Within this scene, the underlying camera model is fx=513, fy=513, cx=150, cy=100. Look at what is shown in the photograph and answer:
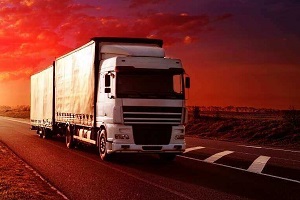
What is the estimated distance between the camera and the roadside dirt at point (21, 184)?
32.1 ft

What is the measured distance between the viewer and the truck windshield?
1525 centimetres

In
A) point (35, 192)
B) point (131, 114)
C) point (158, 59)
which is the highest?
point (158, 59)

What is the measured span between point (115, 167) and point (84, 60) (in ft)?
17.3

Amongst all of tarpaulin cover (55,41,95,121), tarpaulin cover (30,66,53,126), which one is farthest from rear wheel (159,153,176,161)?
tarpaulin cover (30,66,53,126)

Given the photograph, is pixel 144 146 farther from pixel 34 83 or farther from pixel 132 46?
pixel 34 83

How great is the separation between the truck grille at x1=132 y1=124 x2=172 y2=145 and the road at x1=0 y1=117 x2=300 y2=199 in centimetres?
74

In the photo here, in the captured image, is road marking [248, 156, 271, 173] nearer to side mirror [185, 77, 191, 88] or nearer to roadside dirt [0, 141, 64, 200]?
side mirror [185, 77, 191, 88]

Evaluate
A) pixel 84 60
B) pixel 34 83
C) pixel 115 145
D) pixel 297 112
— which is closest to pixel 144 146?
pixel 115 145

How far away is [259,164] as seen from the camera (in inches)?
599

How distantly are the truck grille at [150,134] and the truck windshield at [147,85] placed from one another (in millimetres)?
896

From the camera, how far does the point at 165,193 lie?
10.0 meters

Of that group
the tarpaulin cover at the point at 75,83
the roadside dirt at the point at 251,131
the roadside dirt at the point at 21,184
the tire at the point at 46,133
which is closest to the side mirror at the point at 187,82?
the tarpaulin cover at the point at 75,83

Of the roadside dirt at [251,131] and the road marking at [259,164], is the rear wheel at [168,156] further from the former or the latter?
the roadside dirt at [251,131]

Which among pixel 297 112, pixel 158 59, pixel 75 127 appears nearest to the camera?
pixel 158 59
